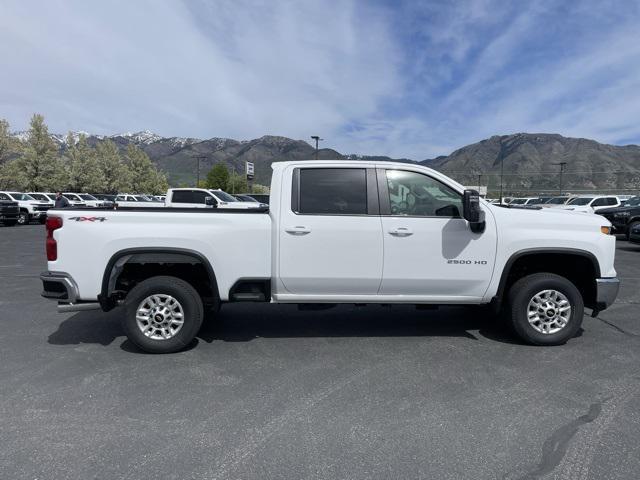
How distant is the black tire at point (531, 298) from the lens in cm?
455

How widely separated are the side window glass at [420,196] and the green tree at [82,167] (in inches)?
1908

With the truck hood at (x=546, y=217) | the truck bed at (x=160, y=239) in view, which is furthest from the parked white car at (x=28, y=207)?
the truck hood at (x=546, y=217)

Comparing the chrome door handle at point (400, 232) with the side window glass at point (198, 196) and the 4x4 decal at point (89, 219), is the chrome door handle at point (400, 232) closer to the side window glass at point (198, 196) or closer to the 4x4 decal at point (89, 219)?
the 4x4 decal at point (89, 219)

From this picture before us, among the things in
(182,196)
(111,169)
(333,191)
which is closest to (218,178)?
(111,169)

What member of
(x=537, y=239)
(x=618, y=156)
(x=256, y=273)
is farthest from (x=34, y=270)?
(x=618, y=156)

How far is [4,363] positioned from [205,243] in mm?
2283

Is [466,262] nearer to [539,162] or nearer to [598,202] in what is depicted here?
[598,202]

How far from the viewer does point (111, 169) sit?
175 ft

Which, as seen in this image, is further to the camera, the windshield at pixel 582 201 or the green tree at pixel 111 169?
the green tree at pixel 111 169

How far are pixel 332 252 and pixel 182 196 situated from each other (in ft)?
Answer: 47.5

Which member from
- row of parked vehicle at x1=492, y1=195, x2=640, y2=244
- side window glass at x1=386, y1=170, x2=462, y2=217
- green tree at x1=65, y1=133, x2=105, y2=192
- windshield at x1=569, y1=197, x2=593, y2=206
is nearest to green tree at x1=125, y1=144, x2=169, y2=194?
green tree at x1=65, y1=133, x2=105, y2=192

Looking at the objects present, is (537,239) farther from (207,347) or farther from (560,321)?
(207,347)

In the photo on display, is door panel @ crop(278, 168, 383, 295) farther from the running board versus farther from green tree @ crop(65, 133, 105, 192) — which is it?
green tree @ crop(65, 133, 105, 192)

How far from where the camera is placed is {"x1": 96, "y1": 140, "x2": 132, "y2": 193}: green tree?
5259 centimetres
